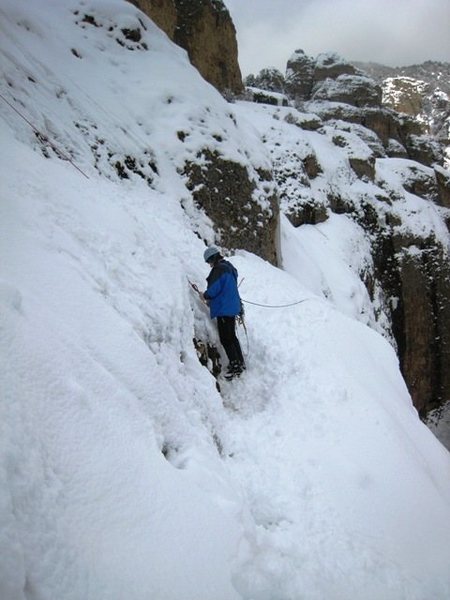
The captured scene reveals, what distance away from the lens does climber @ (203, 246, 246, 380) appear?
18.8 ft

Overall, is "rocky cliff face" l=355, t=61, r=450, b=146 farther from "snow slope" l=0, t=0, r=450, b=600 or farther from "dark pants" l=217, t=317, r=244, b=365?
"dark pants" l=217, t=317, r=244, b=365

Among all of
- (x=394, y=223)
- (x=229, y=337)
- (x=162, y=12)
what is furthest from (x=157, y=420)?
(x=162, y=12)

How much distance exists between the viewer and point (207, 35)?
22391mm

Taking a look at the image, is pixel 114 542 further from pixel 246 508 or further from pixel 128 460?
pixel 246 508

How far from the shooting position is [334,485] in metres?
4.01

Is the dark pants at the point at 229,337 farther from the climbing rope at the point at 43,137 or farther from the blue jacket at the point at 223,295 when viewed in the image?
the climbing rope at the point at 43,137

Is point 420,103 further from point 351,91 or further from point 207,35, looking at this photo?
point 207,35

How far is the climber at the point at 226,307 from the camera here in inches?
226

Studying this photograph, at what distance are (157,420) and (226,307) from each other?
2665 millimetres

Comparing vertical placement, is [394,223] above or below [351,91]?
below

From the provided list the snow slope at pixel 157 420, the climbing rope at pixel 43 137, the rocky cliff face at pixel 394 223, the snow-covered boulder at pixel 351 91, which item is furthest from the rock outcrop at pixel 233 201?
the snow-covered boulder at pixel 351 91

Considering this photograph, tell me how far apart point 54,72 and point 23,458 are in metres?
8.78

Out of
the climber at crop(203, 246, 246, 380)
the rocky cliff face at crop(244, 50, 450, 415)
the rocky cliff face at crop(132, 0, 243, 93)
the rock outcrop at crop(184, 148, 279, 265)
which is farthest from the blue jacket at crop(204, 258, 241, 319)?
the rocky cliff face at crop(132, 0, 243, 93)

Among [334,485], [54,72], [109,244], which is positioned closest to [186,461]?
[334,485]
